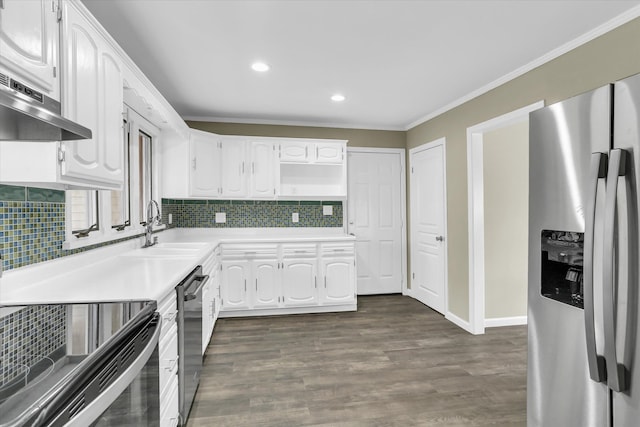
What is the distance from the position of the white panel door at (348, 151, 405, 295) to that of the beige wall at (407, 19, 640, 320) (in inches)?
22.6

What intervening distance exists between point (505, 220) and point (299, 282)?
246cm

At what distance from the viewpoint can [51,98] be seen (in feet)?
4.09

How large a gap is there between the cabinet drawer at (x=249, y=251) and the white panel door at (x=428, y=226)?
1.99 meters

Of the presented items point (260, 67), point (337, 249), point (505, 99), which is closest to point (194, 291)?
point (260, 67)

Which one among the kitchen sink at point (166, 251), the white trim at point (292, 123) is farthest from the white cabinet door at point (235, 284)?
the white trim at point (292, 123)

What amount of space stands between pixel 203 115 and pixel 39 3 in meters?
3.13

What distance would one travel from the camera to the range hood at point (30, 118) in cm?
91

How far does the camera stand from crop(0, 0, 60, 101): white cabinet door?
3.42ft

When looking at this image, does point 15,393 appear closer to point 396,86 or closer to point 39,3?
point 39,3

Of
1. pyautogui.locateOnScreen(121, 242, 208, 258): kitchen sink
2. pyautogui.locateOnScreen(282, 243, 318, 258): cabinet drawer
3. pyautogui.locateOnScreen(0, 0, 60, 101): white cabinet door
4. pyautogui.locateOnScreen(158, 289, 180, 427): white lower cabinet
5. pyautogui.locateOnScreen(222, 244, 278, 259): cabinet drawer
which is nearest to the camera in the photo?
pyautogui.locateOnScreen(0, 0, 60, 101): white cabinet door

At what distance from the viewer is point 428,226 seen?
4316 millimetres

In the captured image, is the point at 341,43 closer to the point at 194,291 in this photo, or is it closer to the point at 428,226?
the point at 194,291

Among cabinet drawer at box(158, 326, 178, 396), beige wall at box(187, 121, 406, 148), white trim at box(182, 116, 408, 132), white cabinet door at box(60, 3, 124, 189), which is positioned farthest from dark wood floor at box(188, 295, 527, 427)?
white trim at box(182, 116, 408, 132)

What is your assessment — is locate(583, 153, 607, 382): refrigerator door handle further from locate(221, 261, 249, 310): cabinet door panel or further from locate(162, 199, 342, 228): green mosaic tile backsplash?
locate(162, 199, 342, 228): green mosaic tile backsplash
